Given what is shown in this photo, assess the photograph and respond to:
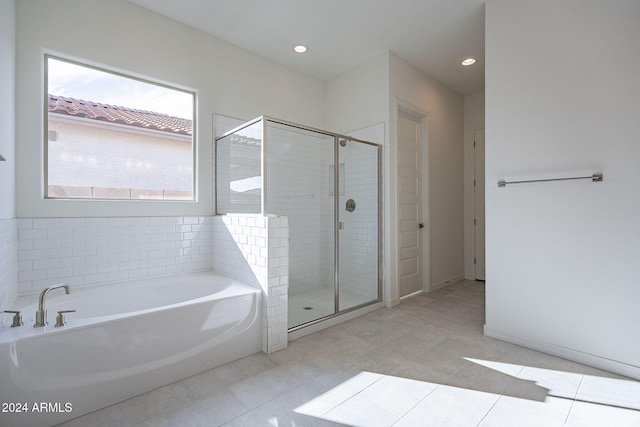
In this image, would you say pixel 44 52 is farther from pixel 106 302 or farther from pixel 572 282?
pixel 572 282

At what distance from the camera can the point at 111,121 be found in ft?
8.32

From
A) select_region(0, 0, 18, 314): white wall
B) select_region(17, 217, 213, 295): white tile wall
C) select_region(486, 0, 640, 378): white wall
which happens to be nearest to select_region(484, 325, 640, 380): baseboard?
select_region(486, 0, 640, 378): white wall

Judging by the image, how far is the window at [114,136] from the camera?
2.30 meters

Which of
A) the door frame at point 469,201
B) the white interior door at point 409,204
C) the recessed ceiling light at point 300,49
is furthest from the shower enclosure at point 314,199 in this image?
the door frame at point 469,201

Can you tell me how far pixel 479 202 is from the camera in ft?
14.9

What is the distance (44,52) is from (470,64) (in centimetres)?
423

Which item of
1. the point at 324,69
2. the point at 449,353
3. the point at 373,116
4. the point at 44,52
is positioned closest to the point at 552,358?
the point at 449,353

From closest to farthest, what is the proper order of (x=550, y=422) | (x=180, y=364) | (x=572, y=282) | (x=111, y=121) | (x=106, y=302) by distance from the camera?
(x=550, y=422), (x=180, y=364), (x=572, y=282), (x=106, y=302), (x=111, y=121)

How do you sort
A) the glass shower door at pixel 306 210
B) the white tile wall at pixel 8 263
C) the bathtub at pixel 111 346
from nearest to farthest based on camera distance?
the bathtub at pixel 111 346 < the white tile wall at pixel 8 263 < the glass shower door at pixel 306 210

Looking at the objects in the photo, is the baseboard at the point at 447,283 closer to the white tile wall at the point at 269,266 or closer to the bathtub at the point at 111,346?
the white tile wall at the point at 269,266

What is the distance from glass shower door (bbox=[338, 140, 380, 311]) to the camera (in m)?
3.19

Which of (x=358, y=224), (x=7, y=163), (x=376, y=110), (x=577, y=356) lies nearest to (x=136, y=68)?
(x=7, y=163)

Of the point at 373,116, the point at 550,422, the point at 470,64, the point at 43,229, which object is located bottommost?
the point at 550,422

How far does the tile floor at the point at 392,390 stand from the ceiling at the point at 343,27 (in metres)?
2.96
